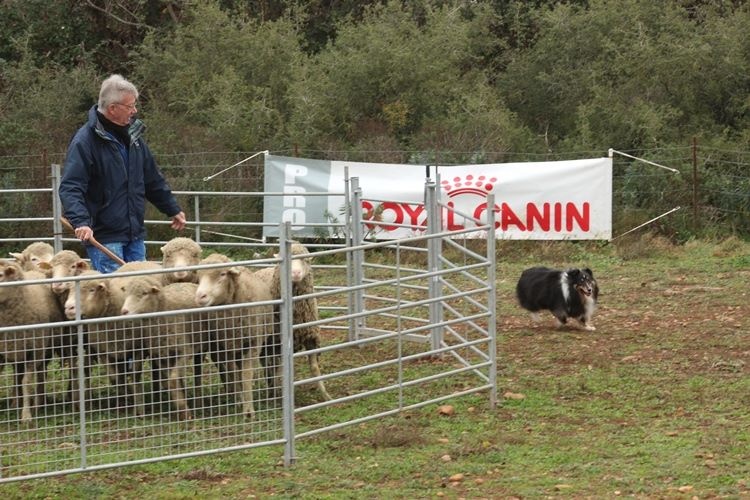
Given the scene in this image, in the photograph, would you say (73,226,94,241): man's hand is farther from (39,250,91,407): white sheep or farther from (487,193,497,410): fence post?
(487,193,497,410): fence post

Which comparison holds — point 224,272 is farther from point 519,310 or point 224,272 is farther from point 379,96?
point 379,96

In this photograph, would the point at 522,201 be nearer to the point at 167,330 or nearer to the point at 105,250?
the point at 105,250

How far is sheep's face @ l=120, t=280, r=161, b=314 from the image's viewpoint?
7.56 m

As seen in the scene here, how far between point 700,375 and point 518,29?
16947mm

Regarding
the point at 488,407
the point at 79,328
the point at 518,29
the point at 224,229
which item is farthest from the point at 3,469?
the point at 518,29

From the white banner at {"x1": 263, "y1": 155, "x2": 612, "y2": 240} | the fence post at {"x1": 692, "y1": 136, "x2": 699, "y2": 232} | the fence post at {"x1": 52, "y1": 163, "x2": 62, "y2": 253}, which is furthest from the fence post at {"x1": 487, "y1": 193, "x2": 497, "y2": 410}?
the fence post at {"x1": 692, "y1": 136, "x2": 699, "y2": 232}

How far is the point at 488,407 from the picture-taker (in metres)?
8.48

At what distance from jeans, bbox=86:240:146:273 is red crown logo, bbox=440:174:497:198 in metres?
8.07

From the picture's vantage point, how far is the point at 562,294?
452 inches

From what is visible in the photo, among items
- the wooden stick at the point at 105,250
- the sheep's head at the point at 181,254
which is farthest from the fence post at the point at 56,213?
the sheep's head at the point at 181,254

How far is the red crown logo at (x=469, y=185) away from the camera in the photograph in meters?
16.6

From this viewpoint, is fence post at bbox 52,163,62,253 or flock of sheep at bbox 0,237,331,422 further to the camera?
fence post at bbox 52,163,62,253

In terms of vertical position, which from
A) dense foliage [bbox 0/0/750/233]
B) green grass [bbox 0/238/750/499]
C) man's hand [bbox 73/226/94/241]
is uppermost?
dense foliage [bbox 0/0/750/233]

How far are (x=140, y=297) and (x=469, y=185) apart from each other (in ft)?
31.5
